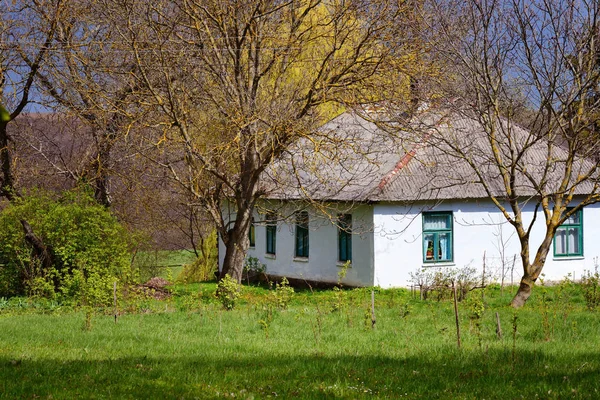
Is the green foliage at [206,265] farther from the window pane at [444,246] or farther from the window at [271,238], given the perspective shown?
the window pane at [444,246]

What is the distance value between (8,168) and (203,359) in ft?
50.7

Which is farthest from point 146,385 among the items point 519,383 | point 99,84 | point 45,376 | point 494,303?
point 99,84

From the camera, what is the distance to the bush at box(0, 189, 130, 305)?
2097 cm

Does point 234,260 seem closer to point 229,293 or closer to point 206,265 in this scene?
point 229,293

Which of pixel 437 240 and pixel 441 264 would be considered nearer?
pixel 441 264

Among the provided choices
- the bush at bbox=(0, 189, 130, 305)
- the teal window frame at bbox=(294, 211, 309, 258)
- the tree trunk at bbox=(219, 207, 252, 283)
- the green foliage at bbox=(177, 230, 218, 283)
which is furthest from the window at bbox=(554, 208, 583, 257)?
the green foliage at bbox=(177, 230, 218, 283)

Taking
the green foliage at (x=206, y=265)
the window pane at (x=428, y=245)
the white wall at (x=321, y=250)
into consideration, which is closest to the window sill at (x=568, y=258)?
the window pane at (x=428, y=245)

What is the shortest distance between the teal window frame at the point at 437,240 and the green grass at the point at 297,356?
29.8ft

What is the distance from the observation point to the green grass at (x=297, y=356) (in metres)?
7.62

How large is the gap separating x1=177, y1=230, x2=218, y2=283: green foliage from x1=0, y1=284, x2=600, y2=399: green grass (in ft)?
63.9

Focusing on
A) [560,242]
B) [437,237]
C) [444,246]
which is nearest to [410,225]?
[437,237]

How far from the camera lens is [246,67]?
19781 mm

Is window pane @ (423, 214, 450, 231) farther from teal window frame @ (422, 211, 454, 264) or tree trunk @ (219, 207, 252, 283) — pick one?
tree trunk @ (219, 207, 252, 283)

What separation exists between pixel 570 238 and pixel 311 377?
2015 centimetres
